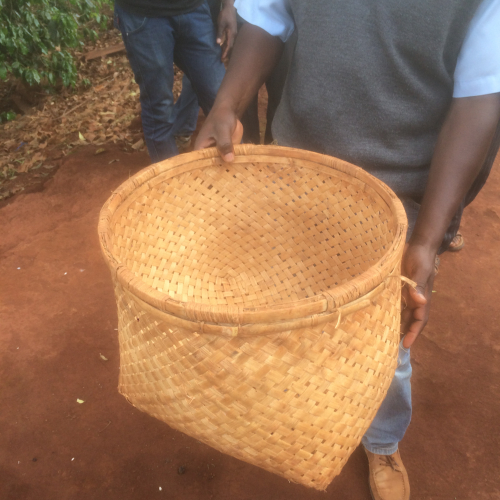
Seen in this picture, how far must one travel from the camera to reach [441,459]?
1.60 meters

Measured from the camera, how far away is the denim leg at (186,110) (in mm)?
3205

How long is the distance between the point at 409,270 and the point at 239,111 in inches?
26.3

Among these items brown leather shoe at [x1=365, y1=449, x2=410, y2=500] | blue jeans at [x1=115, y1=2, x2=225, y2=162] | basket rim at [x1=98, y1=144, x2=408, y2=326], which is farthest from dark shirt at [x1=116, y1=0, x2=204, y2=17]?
brown leather shoe at [x1=365, y1=449, x2=410, y2=500]

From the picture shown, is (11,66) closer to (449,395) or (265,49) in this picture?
(265,49)

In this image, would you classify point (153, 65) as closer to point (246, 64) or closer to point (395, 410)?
point (246, 64)

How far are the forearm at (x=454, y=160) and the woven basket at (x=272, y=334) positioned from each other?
0.31ft

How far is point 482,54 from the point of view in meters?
0.93

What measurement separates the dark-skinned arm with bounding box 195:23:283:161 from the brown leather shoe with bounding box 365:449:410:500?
1137 millimetres

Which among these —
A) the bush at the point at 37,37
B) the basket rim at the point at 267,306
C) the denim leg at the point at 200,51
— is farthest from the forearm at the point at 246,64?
the bush at the point at 37,37

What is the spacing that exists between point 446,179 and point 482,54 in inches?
10.4

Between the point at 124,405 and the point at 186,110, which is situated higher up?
the point at 186,110

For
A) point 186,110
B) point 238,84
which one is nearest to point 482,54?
point 238,84

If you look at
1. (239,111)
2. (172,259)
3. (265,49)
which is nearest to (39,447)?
(172,259)

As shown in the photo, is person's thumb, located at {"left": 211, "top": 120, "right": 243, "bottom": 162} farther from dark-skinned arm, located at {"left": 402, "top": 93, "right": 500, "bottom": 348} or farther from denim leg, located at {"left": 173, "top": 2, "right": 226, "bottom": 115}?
denim leg, located at {"left": 173, "top": 2, "right": 226, "bottom": 115}
